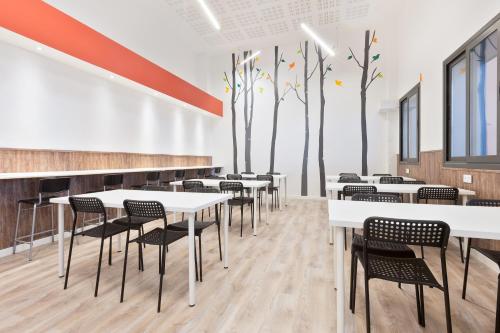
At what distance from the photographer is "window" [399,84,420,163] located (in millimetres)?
5102

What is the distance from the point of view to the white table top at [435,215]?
1.36 m

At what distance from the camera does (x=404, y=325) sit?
173cm

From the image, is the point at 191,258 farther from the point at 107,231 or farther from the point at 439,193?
the point at 439,193

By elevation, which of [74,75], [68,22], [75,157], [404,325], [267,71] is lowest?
[404,325]

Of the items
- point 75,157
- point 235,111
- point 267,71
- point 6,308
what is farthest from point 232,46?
point 6,308

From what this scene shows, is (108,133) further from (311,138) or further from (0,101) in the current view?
(311,138)

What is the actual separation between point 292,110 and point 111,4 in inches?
193

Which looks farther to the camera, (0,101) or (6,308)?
(0,101)

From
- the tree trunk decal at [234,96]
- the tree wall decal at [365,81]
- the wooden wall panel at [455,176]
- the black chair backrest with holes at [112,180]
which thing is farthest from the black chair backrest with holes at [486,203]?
the tree trunk decal at [234,96]

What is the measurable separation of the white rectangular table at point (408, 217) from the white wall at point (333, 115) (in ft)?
17.2

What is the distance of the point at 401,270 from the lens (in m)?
1.50

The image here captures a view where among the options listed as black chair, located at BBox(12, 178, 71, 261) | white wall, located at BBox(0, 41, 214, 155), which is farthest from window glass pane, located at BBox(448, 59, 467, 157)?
white wall, located at BBox(0, 41, 214, 155)

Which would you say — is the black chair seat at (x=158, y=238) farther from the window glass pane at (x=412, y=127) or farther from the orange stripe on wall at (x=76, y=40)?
the window glass pane at (x=412, y=127)

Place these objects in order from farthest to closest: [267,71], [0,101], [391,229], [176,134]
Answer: [267,71] → [176,134] → [0,101] → [391,229]
